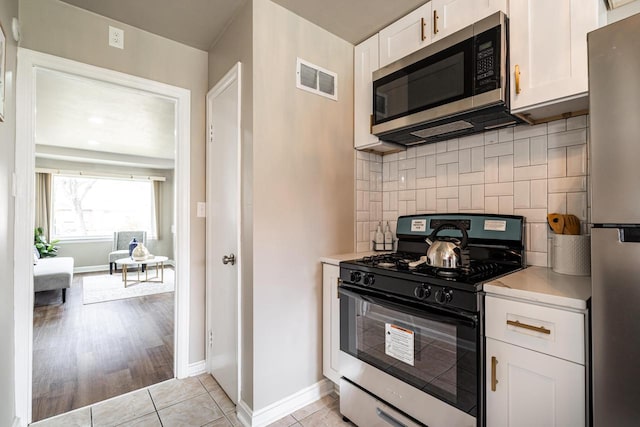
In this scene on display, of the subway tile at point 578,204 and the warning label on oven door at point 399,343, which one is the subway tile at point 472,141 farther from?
the warning label on oven door at point 399,343

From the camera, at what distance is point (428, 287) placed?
4.37 feet

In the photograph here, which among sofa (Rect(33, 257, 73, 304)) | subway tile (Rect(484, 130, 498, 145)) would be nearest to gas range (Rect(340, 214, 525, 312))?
subway tile (Rect(484, 130, 498, 145))

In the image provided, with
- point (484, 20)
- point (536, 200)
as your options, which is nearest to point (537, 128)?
point (536, 200)

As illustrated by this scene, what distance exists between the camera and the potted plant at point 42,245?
220 inches

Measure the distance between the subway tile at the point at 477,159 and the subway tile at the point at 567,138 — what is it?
0.34 metres

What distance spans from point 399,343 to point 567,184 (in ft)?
3.86

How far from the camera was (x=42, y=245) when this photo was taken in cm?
560

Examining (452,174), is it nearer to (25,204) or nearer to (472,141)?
(472,141)

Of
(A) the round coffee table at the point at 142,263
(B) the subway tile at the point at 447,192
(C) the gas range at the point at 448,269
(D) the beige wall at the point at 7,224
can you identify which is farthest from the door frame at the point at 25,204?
(A) the round coffee table at the point at 142,263

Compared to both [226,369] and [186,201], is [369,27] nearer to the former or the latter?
[186,201]

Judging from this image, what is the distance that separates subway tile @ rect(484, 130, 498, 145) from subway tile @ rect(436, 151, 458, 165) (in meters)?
0.19

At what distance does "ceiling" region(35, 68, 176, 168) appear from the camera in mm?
3148

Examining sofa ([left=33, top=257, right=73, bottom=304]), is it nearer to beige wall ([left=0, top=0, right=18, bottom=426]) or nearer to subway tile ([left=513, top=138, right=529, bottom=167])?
beige wall ([left=0, top=0, right=18, bottom=426])

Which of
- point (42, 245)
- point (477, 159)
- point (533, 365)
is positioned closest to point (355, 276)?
point (533, 365)
